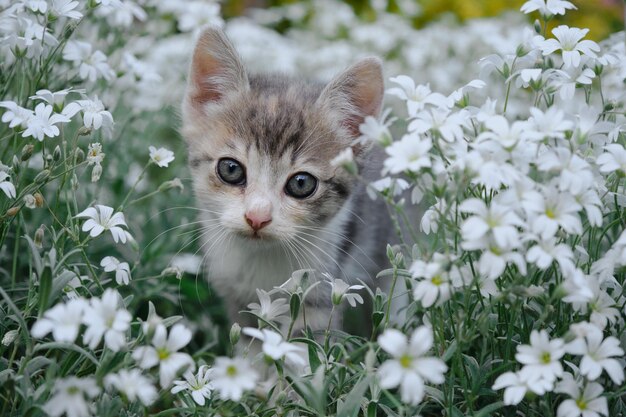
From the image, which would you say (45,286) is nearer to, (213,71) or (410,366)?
(410,366)

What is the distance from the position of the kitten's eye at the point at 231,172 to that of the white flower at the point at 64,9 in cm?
65

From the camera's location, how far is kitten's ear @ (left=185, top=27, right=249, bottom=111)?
2.40m

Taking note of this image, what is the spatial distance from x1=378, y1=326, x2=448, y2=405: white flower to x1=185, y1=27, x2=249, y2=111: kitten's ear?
1438 mm

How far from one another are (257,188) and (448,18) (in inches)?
144

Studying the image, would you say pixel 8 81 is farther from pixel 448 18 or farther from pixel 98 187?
pixel 448 18

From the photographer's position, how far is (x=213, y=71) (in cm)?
249

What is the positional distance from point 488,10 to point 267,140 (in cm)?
448

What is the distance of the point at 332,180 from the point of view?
92.8 inches

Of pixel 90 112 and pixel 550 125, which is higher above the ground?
pixel 550 125

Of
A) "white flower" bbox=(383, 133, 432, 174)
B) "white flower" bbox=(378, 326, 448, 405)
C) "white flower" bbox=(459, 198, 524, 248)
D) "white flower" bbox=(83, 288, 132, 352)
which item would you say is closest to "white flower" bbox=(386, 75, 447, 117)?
"white flower" bbox=(383, 133, 432, 174)

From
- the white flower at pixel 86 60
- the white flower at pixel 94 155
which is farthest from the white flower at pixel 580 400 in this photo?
the white flower at pixel 86 60

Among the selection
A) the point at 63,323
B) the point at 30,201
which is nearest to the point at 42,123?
the point at 30,201

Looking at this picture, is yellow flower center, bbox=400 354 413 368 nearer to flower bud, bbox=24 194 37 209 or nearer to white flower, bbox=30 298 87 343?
white flower, bbox=30 298 87 343

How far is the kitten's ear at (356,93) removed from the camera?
92.3 inches
